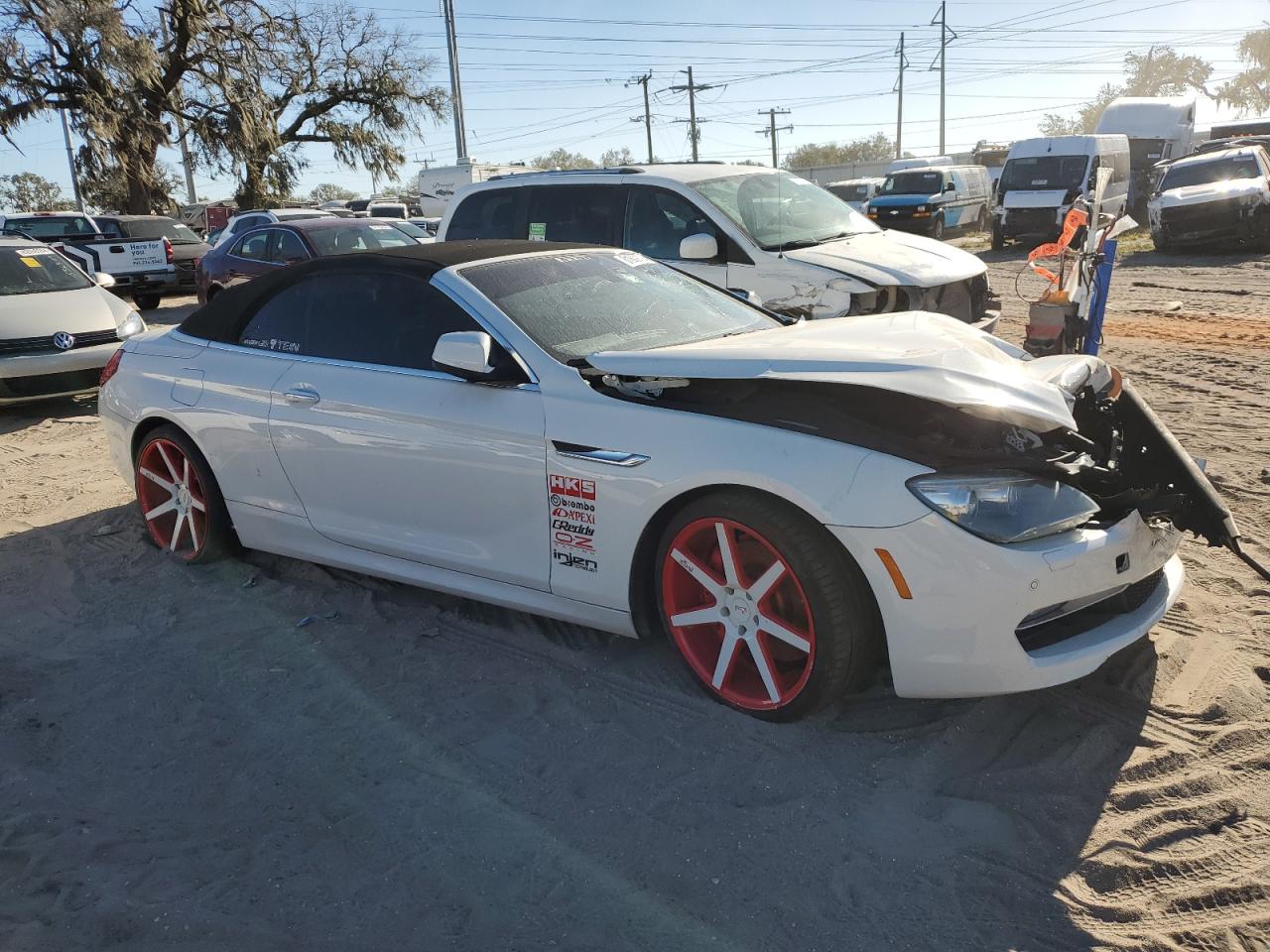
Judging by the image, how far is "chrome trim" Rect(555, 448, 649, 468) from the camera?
3.38 meters

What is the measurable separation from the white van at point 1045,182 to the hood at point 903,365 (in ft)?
62.1

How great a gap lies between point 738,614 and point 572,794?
791 millimetres

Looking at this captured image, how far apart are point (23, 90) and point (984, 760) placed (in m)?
35.6

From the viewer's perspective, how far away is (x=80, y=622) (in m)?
4.46

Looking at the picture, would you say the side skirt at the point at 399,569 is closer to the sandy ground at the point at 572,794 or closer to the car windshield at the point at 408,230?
the sandy ground at the point at 572,794

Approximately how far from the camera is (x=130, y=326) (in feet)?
31.1

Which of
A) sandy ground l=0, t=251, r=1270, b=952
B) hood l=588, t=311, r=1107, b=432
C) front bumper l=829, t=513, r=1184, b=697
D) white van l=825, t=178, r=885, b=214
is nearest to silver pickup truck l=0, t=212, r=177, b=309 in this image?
sandy ground l=0, t=251, r=1270, b=952

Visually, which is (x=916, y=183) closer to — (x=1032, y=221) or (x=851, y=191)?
(x=1032, y=221)

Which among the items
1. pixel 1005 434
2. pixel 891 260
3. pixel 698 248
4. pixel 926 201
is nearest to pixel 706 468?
pixel 1005 434

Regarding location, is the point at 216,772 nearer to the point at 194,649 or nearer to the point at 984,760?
the point at 194,649

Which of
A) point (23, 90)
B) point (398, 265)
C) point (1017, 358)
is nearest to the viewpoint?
point (1017, 358)

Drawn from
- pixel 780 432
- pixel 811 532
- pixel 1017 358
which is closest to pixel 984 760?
pixel 811 532

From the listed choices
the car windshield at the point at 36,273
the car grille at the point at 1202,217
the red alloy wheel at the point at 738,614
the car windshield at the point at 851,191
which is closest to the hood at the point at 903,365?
the red alloy wheel at the point at 738,614

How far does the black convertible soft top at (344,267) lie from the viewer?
426cm
